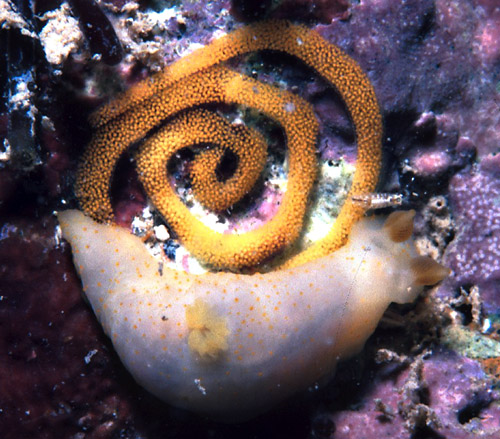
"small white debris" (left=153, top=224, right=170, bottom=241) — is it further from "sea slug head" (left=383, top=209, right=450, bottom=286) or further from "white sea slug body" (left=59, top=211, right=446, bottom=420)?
"sea slug head" (left=383, top=209, right=450, bottom=286)

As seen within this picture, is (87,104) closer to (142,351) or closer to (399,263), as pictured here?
(142,351)

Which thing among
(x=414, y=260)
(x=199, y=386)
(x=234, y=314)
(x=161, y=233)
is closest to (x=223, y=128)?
(x=161, y=233)

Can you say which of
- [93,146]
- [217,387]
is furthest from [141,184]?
[217,387]

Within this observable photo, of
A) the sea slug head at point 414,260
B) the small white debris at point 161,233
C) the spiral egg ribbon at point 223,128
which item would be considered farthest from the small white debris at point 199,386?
the sea slug head at point 414,260

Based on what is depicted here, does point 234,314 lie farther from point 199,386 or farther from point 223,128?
point 223,128

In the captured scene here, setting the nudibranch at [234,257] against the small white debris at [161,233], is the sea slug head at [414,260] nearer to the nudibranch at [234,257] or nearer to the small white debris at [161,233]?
the nudibranch at [234,257]

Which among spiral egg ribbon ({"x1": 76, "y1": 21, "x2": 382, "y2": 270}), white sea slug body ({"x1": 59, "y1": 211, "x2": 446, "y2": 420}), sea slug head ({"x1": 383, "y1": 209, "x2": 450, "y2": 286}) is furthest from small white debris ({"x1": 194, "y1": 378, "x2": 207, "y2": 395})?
sea slug head ({"x1": 383, "y1": 209, "x2": 450, "y2": 286})
